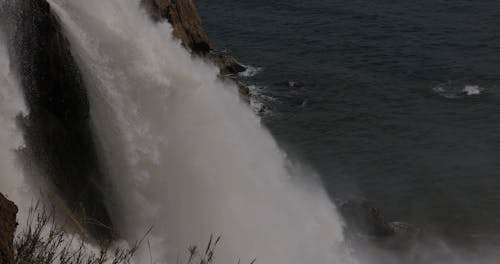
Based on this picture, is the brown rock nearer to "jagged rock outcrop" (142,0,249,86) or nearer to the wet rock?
"jagged rock outcrop" (142,0,249,86)

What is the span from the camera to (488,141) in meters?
35.2

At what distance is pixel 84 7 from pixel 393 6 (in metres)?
38.6

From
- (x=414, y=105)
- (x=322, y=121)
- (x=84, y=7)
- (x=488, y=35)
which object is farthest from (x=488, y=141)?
(x=84, y=7)

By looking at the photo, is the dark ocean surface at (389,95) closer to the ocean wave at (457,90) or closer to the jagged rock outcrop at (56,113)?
the ocean wave at (457,90)

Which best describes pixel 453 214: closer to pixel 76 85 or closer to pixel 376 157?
pixel 376 157

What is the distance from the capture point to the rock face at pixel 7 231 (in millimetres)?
6164

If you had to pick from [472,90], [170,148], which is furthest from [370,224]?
[472,90]

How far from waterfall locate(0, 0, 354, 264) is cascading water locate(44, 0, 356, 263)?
0.03m

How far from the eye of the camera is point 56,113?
16828mm

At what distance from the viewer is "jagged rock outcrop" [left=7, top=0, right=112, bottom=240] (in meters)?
15.6

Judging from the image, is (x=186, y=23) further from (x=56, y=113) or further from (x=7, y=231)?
(x=7, y=231)

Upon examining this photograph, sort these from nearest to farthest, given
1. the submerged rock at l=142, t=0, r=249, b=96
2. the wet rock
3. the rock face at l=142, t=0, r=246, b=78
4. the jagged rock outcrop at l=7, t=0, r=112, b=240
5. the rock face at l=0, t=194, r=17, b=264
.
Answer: the rock face at l=0, t=194, r=17, b=264 → the jagged rock outcrop at l=7, t=0, r=112, b=240 → the submerged rock at l=142, t=0, r=249, b=96 → the rock face at l=142, t=0, r=246, b=78 → the wet rock

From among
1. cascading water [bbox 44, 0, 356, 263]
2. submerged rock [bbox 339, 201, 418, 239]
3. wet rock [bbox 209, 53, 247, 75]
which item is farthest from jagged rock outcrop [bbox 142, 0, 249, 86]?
submerged rock [bbox 339, 201, 418, 239]

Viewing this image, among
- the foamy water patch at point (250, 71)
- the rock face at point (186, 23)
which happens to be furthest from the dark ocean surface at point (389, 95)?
the rock face at point (186, 23)
